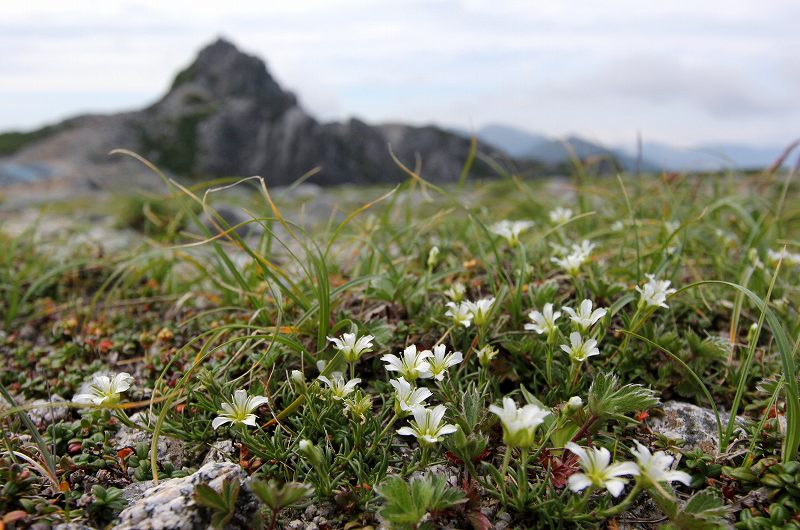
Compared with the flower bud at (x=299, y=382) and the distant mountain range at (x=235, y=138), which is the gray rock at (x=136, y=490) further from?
the distant mountain range at (x=235, y=138)

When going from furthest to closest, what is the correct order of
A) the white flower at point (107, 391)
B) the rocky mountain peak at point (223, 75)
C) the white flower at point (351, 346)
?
the rocky mountain peak at point (223, 75) → the white flower at point (351, 346) → the white flower at point (107, 391)

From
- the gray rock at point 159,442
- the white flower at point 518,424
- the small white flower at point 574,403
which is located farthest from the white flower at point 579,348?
the gray rock at point 159,442

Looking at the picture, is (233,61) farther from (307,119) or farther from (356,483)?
(356,483)

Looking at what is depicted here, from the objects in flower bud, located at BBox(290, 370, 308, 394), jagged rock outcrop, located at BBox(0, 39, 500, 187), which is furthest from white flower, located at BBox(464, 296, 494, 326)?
jagged rock outcrop, located at BBox(0, 39, 500, 187)

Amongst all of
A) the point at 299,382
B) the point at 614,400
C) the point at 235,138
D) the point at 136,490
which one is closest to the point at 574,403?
the point at 614,400

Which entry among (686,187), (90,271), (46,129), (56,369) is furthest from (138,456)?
(46,129)

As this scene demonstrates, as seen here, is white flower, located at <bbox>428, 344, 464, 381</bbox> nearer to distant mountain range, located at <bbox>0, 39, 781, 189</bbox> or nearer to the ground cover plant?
the ground cover plant

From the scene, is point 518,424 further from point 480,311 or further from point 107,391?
point 107,391
